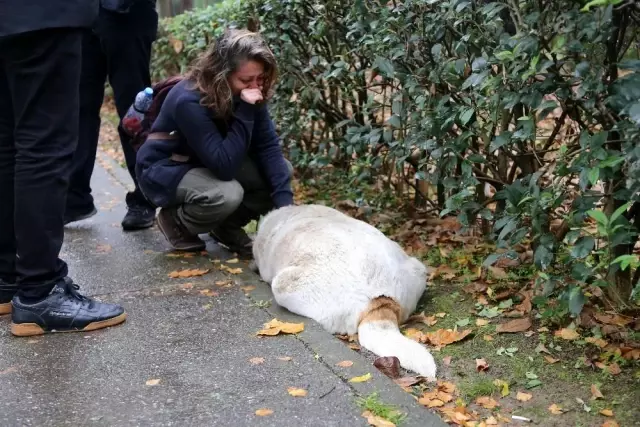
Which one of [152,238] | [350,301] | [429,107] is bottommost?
[152,238]

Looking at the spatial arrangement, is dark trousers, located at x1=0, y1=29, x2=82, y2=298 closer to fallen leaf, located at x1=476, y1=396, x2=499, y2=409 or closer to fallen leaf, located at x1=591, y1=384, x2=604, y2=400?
fallen leaf, located at x1=476, y1=396, x2=499, y2=409

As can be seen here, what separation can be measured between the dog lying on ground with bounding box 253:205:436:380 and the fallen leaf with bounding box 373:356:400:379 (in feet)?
0.14

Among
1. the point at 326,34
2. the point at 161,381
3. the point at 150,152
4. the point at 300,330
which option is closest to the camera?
the point at 161,381

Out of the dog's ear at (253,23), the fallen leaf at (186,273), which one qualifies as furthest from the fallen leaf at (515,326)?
the dog's ear at (253,23)

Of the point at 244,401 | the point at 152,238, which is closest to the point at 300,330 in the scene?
the point at 244,401

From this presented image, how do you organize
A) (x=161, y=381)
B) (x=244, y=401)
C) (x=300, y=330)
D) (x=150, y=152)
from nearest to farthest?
(x=244, y=401) → (x=161, y=381) → (x=300, y=330) → (x=150, y=152)

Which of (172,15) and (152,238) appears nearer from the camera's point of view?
(152,238)

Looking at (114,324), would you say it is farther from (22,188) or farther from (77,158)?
(77,158)

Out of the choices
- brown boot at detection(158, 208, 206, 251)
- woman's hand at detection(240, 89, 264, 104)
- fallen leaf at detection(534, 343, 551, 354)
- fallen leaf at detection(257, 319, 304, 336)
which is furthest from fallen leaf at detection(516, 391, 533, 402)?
brown boot at detection(158, 208, 206, 251)

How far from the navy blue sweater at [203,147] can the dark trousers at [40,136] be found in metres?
1.00

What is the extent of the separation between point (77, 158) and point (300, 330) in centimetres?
251

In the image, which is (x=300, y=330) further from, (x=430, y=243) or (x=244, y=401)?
(x=430, y=243)

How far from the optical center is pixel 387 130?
420cm

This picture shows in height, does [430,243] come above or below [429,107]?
below
